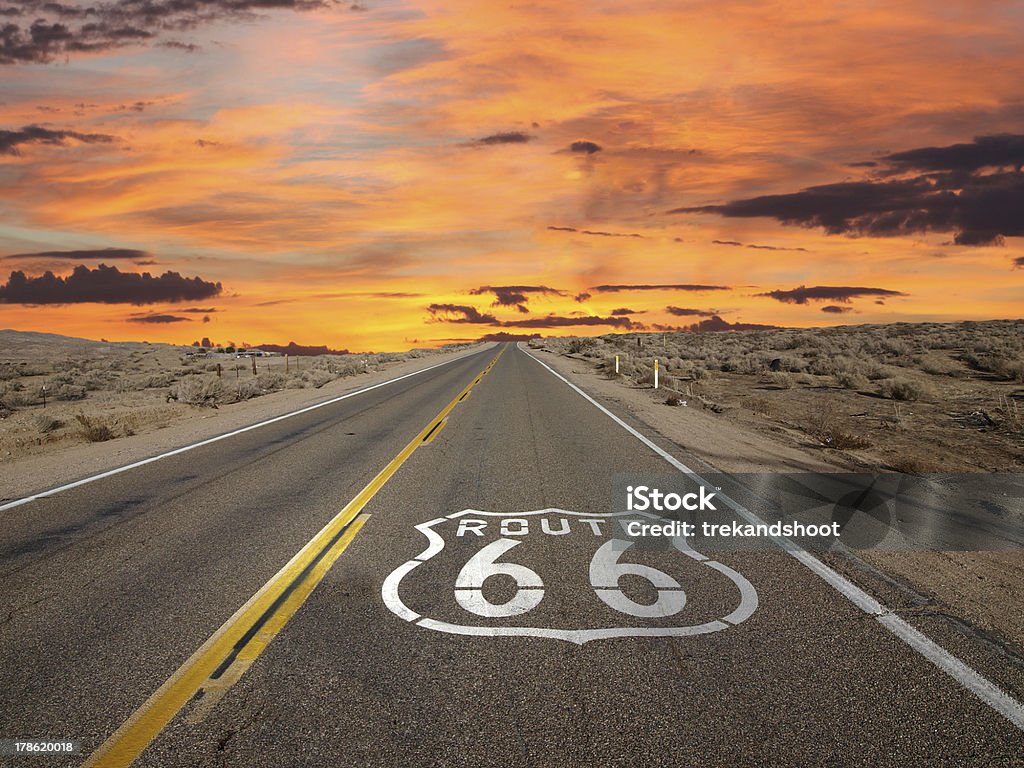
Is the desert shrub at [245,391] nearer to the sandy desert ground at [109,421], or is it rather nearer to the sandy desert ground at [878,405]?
the sandy desert ground at [109,421]

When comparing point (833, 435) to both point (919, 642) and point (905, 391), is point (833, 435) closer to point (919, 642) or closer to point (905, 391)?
point (919, 642)

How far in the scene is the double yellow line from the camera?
3098mm

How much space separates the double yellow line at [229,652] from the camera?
10.2 ft

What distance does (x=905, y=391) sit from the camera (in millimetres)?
20859

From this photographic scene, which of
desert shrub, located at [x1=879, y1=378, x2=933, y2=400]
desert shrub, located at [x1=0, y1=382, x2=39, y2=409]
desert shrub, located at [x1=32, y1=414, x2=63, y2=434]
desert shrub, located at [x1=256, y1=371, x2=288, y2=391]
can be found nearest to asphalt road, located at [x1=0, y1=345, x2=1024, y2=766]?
desert shrub, located at [x1=32, y1=414, x2=63, y2=434]

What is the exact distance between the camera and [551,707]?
3311 millimetres

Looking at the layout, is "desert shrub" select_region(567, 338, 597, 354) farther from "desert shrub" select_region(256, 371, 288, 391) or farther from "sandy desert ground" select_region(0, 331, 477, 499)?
"desert shrub" select_region(256, 371, 288, 391)

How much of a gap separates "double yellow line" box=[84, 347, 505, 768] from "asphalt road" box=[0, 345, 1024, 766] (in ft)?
0.09

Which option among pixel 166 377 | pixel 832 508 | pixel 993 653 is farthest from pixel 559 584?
pixel 166 377

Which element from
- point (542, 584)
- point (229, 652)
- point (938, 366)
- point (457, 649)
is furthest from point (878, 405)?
point (229, 652)

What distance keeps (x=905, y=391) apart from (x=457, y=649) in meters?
21.3

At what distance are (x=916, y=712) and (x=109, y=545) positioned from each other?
6.48 meters

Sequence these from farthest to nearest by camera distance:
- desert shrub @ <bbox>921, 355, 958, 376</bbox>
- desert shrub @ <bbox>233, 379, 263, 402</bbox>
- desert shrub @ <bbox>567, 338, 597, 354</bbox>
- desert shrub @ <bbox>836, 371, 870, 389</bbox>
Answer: desert shrub @ <bbox>567, 338, 597, 354</bbox>, desert shrub @ <bbox>921, 355, 958, 376</bbox>, desert shrub @ <bbox>836, 371, 870, 389</bbox>, desert shrub @ <bbox>233, 379, 263, 402</bbox>

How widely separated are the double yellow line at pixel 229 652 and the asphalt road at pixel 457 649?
0.09 feet
